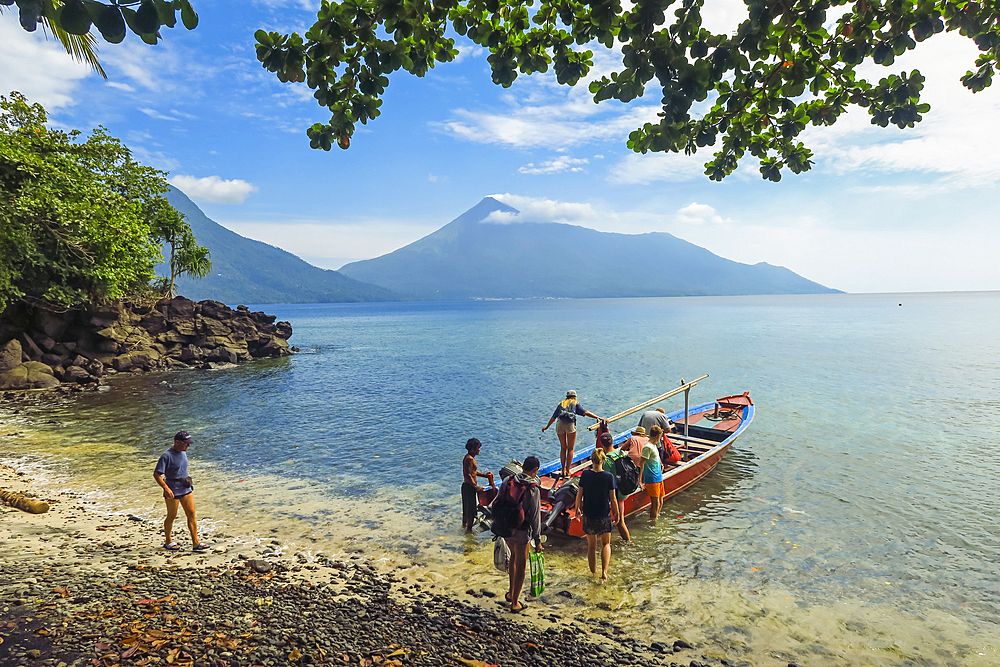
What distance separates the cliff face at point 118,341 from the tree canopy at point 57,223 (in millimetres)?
2988

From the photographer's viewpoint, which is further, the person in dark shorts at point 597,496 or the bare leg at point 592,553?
the bare leg at point 592,553

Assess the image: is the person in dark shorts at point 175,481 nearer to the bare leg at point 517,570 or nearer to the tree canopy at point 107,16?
the bare leg at point 517,570

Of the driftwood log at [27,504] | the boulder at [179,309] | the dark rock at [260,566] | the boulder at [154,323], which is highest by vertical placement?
the boulder at [179,309]

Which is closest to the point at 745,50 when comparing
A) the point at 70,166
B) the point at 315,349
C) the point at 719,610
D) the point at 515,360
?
the point at 719,610

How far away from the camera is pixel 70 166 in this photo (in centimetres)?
2889

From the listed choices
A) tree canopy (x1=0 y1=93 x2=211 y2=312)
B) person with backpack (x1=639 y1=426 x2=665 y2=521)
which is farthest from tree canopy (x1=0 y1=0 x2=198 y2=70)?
tree canopy (x1=0 y1=93 x2=211 y2=312)

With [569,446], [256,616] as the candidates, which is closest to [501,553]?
[256,616]

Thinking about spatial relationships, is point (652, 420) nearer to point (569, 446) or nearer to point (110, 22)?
point (569, 446)

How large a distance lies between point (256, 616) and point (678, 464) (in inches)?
429

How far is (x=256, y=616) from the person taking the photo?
698 cm

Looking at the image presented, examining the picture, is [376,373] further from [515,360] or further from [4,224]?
[4,224]

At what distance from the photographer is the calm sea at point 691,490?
27.7 feet

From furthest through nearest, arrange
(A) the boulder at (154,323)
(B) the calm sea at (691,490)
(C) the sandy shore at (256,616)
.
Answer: (A) the boulder at (154,323) → (B) the calm sea at (691,490) → (C) the sandy shore at (256,616)

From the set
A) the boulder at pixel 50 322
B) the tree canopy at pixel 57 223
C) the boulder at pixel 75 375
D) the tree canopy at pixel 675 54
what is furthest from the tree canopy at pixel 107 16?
the boulder at pixel 50 322
